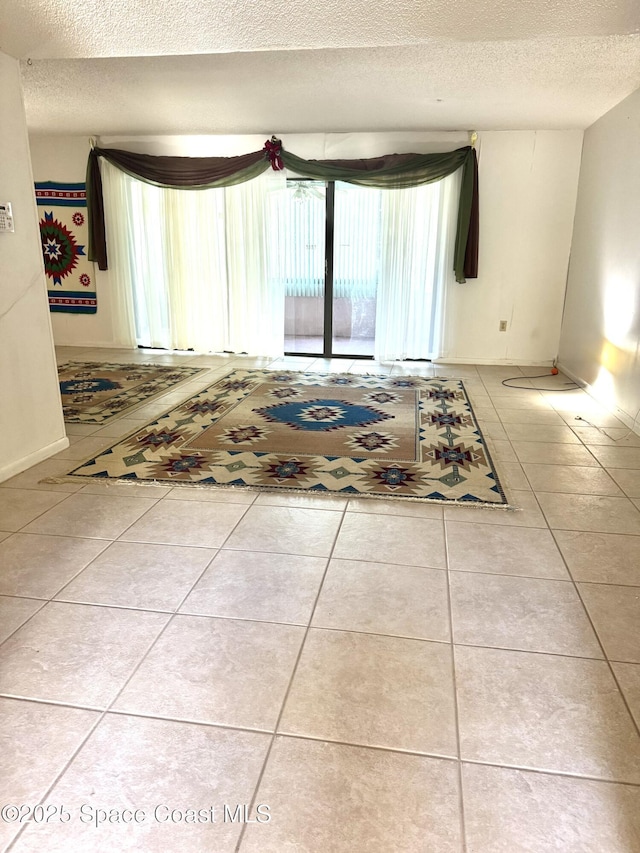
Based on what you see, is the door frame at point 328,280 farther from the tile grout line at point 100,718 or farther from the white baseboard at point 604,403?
the tile grout line at point 100,718

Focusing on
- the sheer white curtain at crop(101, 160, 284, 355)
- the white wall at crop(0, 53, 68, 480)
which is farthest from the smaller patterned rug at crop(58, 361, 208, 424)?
the sheer white curtain at crop(101, 160, 284, 355)

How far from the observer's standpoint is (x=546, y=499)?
8.23ft

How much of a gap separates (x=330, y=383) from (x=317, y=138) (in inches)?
101

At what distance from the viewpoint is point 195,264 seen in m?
5.97

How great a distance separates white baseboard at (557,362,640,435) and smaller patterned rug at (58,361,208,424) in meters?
3.37

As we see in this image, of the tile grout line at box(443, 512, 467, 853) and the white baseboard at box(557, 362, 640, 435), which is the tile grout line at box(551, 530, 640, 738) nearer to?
the tile grout line at box(443, 512, 467, 853)

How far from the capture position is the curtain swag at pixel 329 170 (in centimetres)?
526

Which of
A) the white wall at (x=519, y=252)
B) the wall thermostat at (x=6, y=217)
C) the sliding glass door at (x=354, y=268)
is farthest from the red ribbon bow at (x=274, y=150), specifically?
the wall thermostat at (x=6, y=217)

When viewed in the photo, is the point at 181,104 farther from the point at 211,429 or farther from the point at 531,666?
the point at 531,666

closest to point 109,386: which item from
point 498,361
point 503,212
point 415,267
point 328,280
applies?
point 328,280

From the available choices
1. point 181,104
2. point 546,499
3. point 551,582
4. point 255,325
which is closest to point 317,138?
point 181,104

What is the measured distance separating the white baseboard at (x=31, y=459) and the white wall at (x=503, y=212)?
390 cm

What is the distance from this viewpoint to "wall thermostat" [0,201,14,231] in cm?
257

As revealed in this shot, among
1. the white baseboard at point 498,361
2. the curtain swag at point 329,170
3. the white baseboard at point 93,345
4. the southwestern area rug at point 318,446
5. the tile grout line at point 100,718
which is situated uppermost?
the curtain swag at point 329,170
